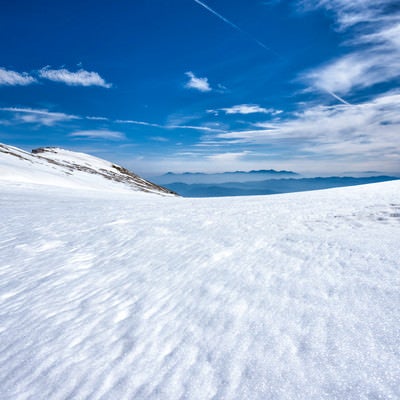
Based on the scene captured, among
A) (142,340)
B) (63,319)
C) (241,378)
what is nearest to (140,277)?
(63,319)

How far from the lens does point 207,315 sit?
3.92 m

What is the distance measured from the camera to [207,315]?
154 inches

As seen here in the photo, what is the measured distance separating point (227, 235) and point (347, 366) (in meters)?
5.39

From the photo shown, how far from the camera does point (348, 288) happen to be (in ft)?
13.8

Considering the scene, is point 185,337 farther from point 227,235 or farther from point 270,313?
point 227,235

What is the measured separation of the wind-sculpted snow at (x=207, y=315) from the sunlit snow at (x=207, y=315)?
2cm

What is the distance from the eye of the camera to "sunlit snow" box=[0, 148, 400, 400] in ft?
8.90

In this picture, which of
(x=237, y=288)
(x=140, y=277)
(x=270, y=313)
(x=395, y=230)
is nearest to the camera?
(x=270, y=313)

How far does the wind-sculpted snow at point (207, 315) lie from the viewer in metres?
2.71

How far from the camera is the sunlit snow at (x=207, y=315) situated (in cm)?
271

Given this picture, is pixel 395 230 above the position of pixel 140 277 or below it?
above

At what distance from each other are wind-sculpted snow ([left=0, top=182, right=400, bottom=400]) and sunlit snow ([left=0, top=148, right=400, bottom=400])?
0.02 meters

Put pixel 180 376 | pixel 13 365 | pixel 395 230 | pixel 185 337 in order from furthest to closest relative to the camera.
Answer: pixel 395 230, pixel 185 337, pixel 13 365, pixel 180 376

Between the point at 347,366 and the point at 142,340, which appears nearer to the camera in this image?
the point at 347,366
